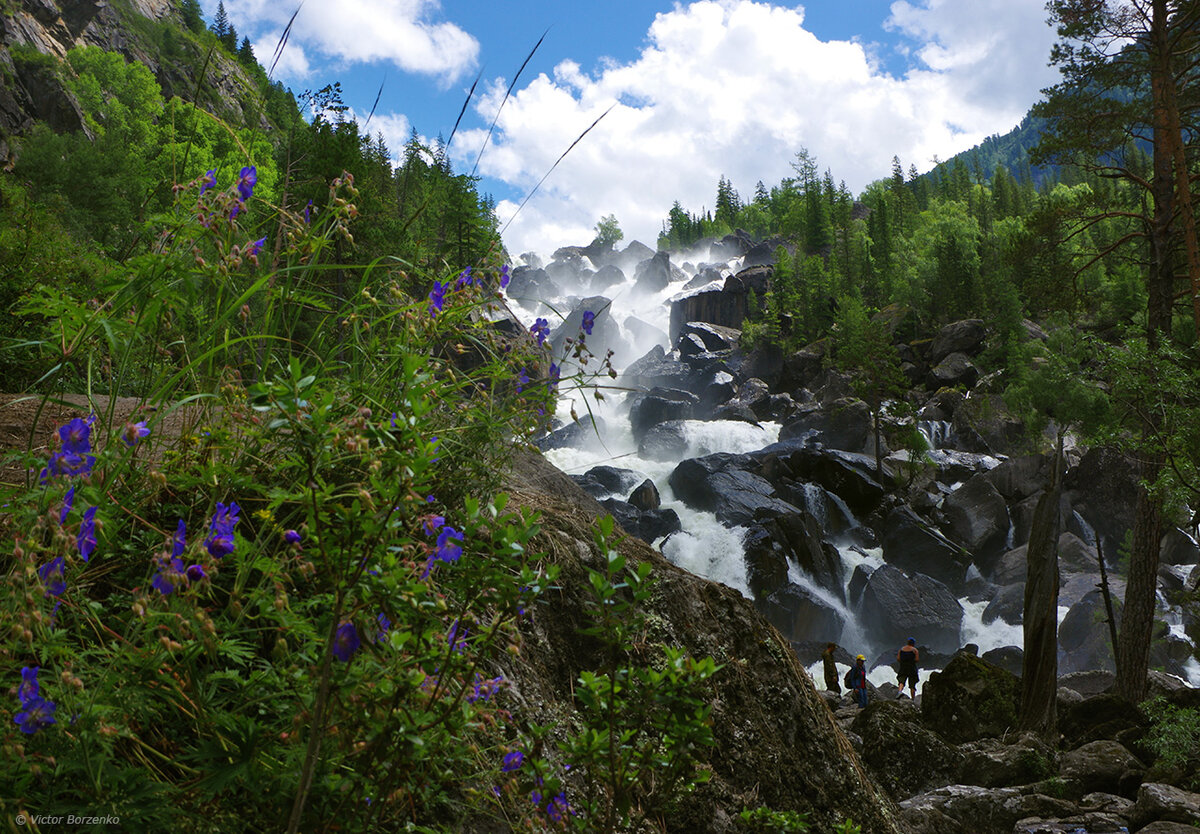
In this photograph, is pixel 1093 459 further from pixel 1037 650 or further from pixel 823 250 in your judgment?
pixel 823 250

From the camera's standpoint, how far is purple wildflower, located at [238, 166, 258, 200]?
1.64m

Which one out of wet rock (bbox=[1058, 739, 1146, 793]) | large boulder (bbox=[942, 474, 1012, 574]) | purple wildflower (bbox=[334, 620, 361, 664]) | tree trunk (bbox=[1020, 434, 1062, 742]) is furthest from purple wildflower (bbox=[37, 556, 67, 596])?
large boulder (bbox=[942, 474, 1012, 574])

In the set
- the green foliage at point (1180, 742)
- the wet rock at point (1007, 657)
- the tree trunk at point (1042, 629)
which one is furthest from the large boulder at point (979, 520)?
the green foliage at point (1180, 742)

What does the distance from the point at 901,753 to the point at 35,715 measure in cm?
690

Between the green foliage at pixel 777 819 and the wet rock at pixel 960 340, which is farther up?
the wet rock at pixel 960 340

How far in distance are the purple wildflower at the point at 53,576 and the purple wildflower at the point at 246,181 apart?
947 millimetres

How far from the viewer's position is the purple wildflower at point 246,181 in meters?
1.64

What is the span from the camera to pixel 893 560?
24328 millimetres

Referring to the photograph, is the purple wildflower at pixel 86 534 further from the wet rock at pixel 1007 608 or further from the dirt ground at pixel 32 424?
the wet rock at pixel 1007 608

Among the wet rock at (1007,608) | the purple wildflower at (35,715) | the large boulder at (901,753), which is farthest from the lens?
the wet rock at (1007,608)

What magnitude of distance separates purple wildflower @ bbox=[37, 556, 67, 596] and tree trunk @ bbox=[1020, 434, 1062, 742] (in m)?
10.3

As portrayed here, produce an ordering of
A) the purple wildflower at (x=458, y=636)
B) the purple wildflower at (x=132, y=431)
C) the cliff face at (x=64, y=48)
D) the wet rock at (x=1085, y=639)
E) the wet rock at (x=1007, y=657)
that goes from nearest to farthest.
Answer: the purple wildflower at (x=458, y=636)
the purple wildflower at (x=132, y=431)
the wet rock at (x=1007, y=657)
the wet rock at (x=1085, y=639)
the cliff face at (x=64, y=48)

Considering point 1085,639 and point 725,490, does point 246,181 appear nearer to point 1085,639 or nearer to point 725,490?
point 725,490

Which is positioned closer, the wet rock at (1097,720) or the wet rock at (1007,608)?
the wet rock at (1097,720)
